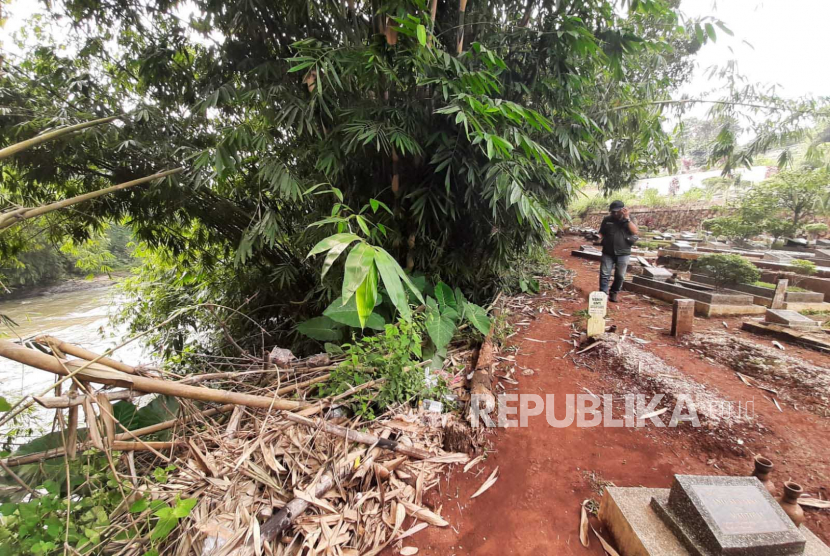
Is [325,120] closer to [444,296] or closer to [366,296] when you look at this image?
[444,296]

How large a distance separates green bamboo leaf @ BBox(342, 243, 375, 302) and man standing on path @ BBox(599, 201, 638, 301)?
355 cm

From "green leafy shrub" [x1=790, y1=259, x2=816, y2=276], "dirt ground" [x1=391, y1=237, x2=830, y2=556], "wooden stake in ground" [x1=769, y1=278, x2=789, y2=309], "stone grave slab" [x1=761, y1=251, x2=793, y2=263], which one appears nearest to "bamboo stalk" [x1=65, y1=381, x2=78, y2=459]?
"dirt ground" [x1=391, y1=237, x2=830, y2=556]

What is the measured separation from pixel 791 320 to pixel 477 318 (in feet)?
9.49

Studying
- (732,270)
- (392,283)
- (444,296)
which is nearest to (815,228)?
(732,270)

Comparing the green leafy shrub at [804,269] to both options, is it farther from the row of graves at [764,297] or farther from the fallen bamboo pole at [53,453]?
the fallen bamboo pole at [53,453]

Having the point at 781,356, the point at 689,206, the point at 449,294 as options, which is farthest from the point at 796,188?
the point at 449,294

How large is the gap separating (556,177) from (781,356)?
2.24m

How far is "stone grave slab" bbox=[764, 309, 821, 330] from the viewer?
2.79 m

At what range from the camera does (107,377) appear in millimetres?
1021

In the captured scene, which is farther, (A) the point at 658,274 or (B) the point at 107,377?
(A) the point at 658,274

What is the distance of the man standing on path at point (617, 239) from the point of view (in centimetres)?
359

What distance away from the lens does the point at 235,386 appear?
6.63 ft

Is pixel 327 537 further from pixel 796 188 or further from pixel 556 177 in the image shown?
pixel 796 188

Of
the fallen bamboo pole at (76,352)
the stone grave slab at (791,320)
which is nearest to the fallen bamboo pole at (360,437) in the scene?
the fallen bamboo pole at (76,352)
